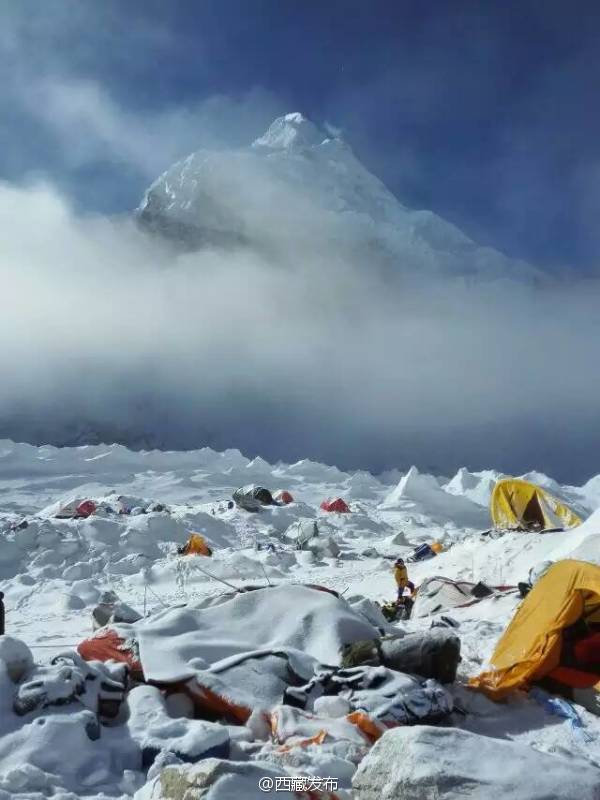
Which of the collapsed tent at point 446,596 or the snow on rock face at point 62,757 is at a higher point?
the snow on rock face at point 62,757

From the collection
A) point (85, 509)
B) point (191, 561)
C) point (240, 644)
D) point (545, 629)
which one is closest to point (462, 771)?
point (545, 629)

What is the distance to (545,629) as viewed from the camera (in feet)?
20.4

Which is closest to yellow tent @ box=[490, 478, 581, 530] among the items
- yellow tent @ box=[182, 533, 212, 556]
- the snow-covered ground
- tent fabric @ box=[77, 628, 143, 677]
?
the snow-covered ground

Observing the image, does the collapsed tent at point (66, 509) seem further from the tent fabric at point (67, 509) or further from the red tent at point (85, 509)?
the red tent at point (85, 509)

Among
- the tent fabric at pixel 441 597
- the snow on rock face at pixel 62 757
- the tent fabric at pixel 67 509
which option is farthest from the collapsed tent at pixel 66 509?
the snow on rock face at pixel 62 757

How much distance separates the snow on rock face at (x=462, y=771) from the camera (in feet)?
10.6

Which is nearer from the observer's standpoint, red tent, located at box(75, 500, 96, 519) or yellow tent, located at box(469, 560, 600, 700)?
yellow tent, located at box(469, 560, 600, 700)

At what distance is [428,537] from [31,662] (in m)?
23.1

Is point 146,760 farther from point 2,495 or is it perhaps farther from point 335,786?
point 2,495

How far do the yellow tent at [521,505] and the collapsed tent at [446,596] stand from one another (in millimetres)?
9610

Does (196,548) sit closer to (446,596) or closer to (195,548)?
(195,548)

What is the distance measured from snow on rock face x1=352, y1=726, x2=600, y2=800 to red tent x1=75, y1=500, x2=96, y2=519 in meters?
23.6

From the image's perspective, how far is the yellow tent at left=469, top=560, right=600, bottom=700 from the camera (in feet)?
19.7

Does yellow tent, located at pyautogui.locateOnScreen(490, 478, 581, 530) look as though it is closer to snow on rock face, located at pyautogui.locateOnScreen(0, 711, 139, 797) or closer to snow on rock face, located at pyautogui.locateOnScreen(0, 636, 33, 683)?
snow on rock face, located at pyautogui.locateOnScreen(0, 636, 33, 683)
